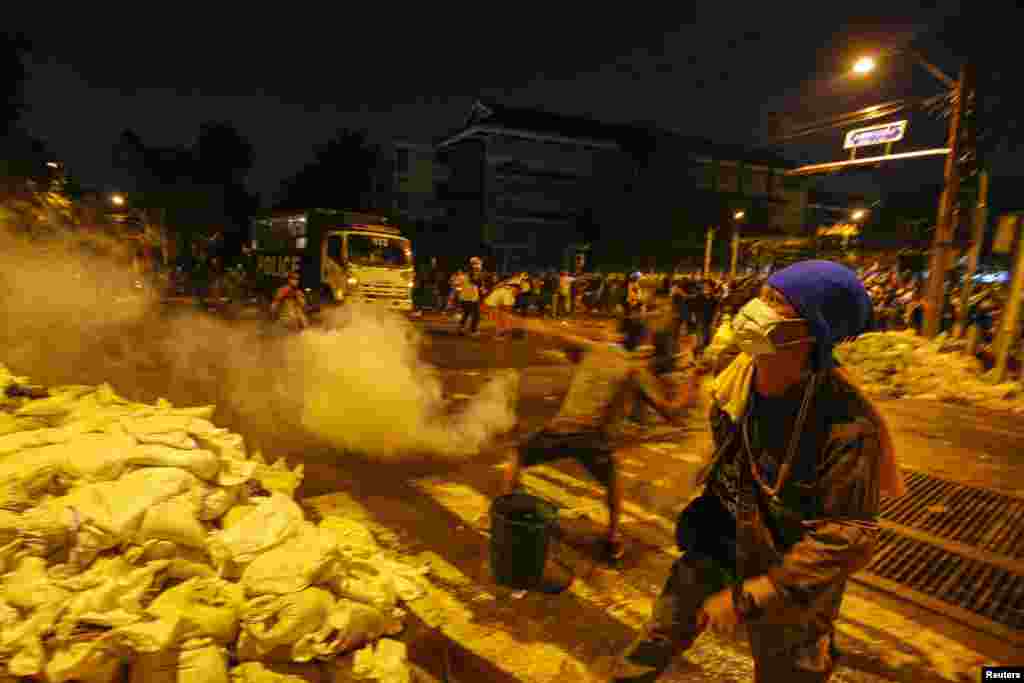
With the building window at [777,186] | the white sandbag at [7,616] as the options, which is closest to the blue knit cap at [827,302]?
the white sandbag at [7,616]

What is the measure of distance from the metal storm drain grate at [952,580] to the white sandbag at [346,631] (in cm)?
319

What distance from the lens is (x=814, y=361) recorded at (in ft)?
5.91

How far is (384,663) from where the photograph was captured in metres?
2.63

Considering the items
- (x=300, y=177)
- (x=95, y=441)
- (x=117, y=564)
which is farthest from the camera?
(x=300, y=177)

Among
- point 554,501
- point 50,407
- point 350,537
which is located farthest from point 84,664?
point 554,501

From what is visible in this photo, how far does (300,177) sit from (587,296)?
24.2 meters

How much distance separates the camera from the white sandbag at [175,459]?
3166mm

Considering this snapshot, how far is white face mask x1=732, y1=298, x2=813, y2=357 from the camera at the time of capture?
180cm

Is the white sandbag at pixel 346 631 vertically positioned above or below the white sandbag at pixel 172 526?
below

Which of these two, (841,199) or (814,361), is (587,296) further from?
(841,199)

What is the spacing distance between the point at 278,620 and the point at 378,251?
16.8 metres

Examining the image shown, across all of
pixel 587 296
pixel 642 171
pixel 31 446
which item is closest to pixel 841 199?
pixel 642 171

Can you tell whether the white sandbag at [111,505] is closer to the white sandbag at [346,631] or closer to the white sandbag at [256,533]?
the white sandbag at [256,533]

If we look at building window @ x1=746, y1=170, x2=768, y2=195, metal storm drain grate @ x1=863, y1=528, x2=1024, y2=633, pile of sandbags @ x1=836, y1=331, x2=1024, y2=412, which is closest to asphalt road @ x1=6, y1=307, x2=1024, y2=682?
metal storm drain grate @ x1=863, y1=528, x2=1024, y2=633
